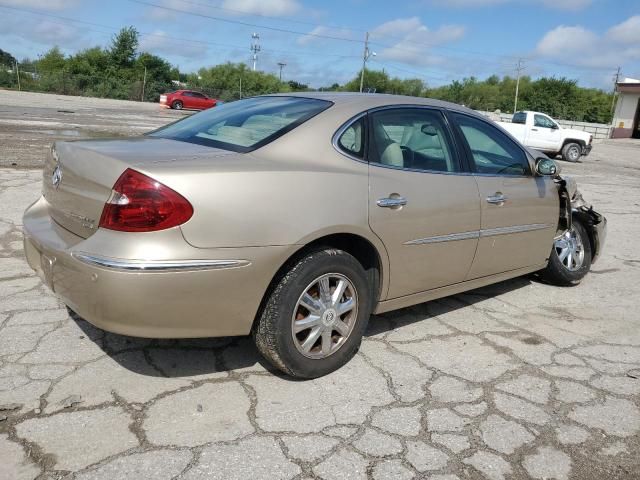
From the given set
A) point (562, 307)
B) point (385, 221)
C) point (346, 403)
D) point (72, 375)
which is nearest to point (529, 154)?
point (562, 307)

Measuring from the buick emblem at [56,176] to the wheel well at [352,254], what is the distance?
1.31 m

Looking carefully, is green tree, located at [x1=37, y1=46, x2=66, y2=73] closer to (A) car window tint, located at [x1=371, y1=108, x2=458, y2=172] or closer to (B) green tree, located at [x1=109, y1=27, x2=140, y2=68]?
(B) green tree, located at [x1=109, y1=27, x2=140, y2=68]

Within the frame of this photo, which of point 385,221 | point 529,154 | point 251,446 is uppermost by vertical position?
point 529,154

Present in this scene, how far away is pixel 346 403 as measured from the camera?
2.98 m

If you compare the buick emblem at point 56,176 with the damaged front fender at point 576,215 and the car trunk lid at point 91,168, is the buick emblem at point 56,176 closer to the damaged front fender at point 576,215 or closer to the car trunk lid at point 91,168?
the car trunk lid at point 91,168

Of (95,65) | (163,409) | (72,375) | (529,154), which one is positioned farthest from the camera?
(95,65)

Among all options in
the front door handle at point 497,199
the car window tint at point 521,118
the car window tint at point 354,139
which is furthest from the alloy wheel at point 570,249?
the car window tint at point 521,118

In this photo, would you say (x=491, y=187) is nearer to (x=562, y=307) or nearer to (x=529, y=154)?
(x=529, y=154)

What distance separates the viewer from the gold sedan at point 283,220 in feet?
8.49

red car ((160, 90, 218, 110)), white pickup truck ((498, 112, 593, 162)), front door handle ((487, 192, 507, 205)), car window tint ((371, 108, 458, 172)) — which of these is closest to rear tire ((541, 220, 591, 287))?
front door handle ((487, 192, 507, 205))

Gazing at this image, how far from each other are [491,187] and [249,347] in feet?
6.61

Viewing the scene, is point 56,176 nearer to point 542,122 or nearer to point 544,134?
point 542,122

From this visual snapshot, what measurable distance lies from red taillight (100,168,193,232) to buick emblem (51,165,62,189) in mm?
701

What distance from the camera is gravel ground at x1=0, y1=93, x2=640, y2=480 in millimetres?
2471
